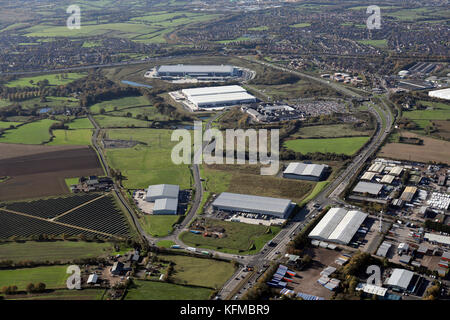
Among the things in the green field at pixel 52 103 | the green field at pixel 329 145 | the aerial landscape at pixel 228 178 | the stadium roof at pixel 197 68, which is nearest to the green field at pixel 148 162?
the aerial landscape at pixel 228 178

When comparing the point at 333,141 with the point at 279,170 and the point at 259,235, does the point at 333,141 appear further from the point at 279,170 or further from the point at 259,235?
the point at 259,235

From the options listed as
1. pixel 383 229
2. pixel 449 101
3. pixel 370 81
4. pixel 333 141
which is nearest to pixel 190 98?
pixel 333 141

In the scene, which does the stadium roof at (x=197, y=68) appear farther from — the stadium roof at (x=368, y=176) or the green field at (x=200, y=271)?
the green field at (x=200, y=271)

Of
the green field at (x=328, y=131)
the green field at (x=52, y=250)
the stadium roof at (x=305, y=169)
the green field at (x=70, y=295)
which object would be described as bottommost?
the green field at (x=52, y=250)

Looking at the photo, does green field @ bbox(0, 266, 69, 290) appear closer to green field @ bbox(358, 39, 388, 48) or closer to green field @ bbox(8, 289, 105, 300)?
green field @ bbox(8, 289, 105, 300)

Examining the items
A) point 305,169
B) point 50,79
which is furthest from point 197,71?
point 305,169

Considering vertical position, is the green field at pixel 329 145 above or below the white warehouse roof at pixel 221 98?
below

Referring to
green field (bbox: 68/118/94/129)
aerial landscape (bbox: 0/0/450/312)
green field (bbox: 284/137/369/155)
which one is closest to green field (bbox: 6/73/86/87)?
aerial landscape (bbox: 0/0/450/312)
